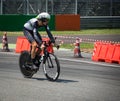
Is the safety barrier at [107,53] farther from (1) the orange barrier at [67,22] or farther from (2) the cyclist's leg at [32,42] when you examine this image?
(1) the orange barrier at [67,22]

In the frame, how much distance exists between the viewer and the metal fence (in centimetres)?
4831

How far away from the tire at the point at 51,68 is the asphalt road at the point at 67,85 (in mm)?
169

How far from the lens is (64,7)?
4991 centimetres


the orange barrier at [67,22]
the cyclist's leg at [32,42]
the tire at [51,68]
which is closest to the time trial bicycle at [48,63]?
the tire at [51,68]

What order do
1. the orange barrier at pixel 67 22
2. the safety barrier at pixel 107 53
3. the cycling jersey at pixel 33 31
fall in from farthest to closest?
the orange barrier at pixel 67 22
the safety barrier at pixel 107 53
the cycling jersey at pixel 33 31

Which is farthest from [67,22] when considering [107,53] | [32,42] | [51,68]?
[51,68]

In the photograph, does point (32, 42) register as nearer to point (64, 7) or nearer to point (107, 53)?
point (107, 53)

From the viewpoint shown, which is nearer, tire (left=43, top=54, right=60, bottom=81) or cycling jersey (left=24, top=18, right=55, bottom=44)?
tire (left=43, top=54, right=60, bottom=81)

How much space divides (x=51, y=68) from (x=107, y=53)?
7091mm

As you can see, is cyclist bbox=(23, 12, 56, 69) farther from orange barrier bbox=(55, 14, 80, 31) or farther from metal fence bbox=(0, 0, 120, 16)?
metal fence bbox=(0, 0, 120, 16)

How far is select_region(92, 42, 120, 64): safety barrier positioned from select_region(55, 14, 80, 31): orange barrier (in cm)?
2306

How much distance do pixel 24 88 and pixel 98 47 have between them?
363 inches

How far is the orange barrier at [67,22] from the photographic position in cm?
4441

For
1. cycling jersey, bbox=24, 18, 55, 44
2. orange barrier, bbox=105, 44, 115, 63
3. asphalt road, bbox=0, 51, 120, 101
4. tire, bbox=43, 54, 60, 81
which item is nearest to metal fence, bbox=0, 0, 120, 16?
orange barrier, bbox=105, 44, 115, 63
